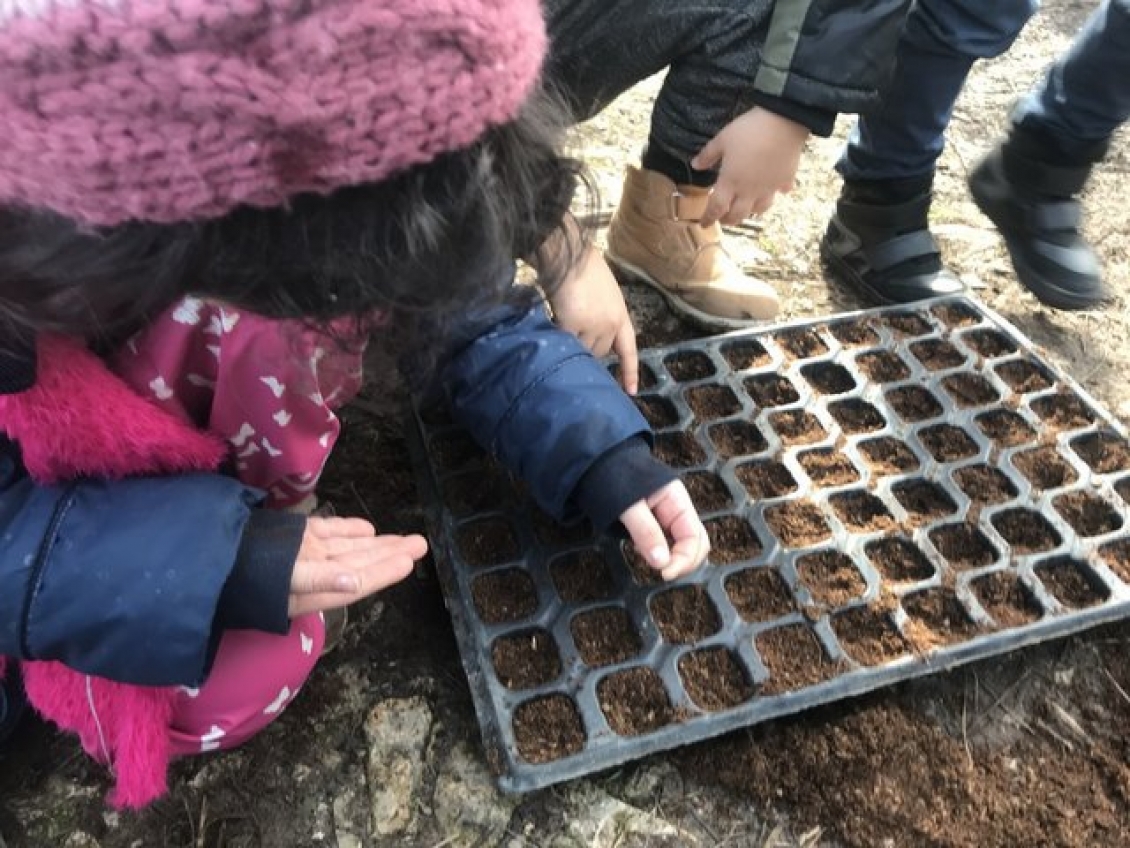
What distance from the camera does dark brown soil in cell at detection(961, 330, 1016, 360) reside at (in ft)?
4.31

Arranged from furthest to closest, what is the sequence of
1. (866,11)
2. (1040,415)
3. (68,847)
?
(1040,415)
(866,11)
(68,847)

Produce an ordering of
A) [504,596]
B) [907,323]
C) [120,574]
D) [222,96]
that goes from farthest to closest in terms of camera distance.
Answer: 1. [907,323]
2. [504,596]
3. [120,574]
4. [222,96]

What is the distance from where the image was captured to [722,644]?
0.99 meters

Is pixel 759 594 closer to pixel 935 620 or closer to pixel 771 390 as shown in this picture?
pixel 935 620

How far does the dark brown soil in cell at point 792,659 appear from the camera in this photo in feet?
3.12

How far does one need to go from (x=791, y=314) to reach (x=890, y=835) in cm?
75

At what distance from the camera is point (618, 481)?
949 mm

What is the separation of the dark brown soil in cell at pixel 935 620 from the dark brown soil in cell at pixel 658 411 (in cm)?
34

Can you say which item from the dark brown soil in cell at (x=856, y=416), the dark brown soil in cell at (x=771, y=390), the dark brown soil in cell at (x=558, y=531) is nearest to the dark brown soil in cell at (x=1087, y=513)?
the dark brown soil in cell at (x=856, y=416)

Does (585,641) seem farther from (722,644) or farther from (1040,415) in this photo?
(1040,415)

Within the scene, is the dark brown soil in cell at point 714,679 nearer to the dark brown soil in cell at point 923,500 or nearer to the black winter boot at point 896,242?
the dark brown soil in cell at point 923,500

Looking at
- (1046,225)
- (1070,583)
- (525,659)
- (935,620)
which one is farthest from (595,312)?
(1046,225)

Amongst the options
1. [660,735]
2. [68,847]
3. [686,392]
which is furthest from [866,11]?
[68,847]

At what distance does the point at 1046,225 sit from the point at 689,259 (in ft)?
1.68
